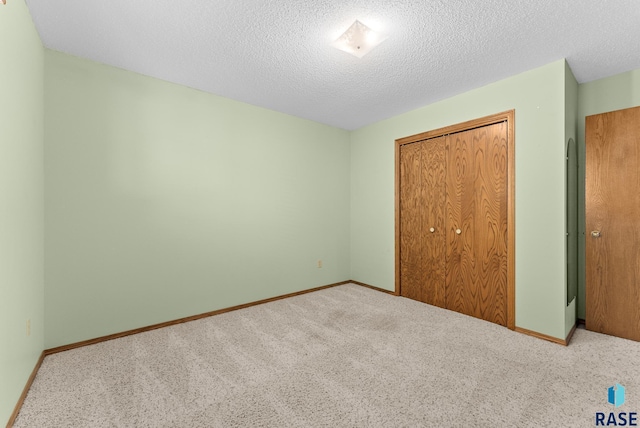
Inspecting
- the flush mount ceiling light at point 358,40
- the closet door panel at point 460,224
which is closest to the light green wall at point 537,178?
the closet door panel at point 460,224

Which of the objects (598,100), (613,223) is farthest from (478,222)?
(598,100)

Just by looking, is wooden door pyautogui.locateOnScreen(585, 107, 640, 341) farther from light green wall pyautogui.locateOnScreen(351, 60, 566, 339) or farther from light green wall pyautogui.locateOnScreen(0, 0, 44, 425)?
light green wall pyautogui.locateOnScreen(0, 0, 44, 425)

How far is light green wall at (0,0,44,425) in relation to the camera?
1.43 meters

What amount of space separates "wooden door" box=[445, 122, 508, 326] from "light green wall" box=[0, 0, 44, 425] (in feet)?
11.9

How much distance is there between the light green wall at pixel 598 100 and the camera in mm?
2523

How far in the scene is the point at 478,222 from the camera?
294cm

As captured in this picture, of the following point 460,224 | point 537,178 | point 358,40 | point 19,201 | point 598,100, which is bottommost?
point 460,224

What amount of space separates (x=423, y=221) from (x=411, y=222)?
18 centimetres

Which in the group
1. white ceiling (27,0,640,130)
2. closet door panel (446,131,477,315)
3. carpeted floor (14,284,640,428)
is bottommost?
carpeted floor (14,284,640,428)

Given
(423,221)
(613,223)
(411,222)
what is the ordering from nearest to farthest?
(613,223) → (423,221) → (411,222)

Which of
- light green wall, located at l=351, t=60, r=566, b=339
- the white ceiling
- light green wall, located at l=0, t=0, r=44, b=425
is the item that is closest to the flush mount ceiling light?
the white ceiling

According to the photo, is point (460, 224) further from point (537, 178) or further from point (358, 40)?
point (358, 40)

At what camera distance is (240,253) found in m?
3.29

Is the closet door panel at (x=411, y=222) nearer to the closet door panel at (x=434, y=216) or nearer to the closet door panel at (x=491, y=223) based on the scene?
the closet door panel at (x=434, y=216)
